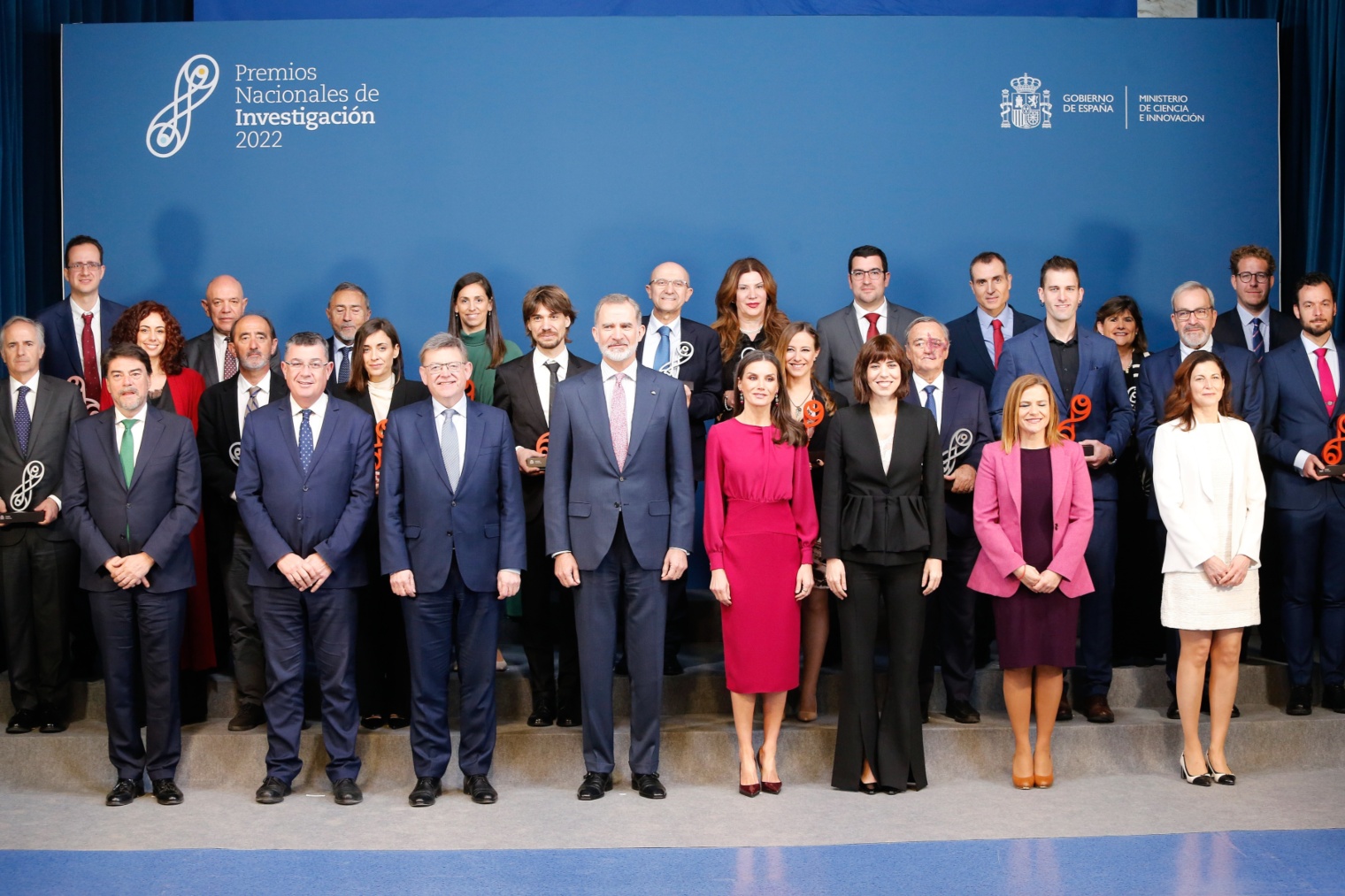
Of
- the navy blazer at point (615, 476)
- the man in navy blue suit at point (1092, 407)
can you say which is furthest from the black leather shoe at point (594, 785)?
the man in navy blue suit at point (1092, 407)

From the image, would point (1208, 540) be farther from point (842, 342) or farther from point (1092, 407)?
point (842, 342)

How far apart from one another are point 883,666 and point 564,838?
6.01 ft

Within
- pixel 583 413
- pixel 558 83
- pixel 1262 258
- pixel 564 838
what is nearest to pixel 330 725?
pixel 564 838

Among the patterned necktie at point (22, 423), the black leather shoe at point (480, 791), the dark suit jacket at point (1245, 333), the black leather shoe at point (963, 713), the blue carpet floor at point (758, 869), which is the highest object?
the dark suit jacket at point (1245, 333)

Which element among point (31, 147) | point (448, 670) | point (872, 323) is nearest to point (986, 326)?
point (872, 323)

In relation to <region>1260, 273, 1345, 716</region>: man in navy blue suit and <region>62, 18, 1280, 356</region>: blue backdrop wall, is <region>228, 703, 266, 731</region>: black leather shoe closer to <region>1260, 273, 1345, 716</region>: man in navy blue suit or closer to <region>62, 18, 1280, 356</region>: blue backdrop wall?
<region>62, 18, 1280, 356</region>: blue backdrop wall

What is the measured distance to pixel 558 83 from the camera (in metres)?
6.71

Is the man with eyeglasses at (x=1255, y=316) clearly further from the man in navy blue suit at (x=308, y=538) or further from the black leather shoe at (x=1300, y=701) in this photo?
the man in navy blue suit at (x=308, y=538)

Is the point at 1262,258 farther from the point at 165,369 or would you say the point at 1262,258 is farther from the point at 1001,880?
the point at 165,369

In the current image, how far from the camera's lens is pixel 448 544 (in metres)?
4.45

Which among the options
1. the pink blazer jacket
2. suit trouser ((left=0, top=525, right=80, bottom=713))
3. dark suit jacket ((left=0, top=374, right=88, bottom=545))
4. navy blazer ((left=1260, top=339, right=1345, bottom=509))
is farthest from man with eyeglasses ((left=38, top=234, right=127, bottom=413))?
navy blazer ((left=1260, top=339, right=1345, bottom=509))

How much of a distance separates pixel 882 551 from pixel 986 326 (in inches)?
62.9

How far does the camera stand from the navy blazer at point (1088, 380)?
5.08 metres

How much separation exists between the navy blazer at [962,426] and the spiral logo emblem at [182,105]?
4101mm
